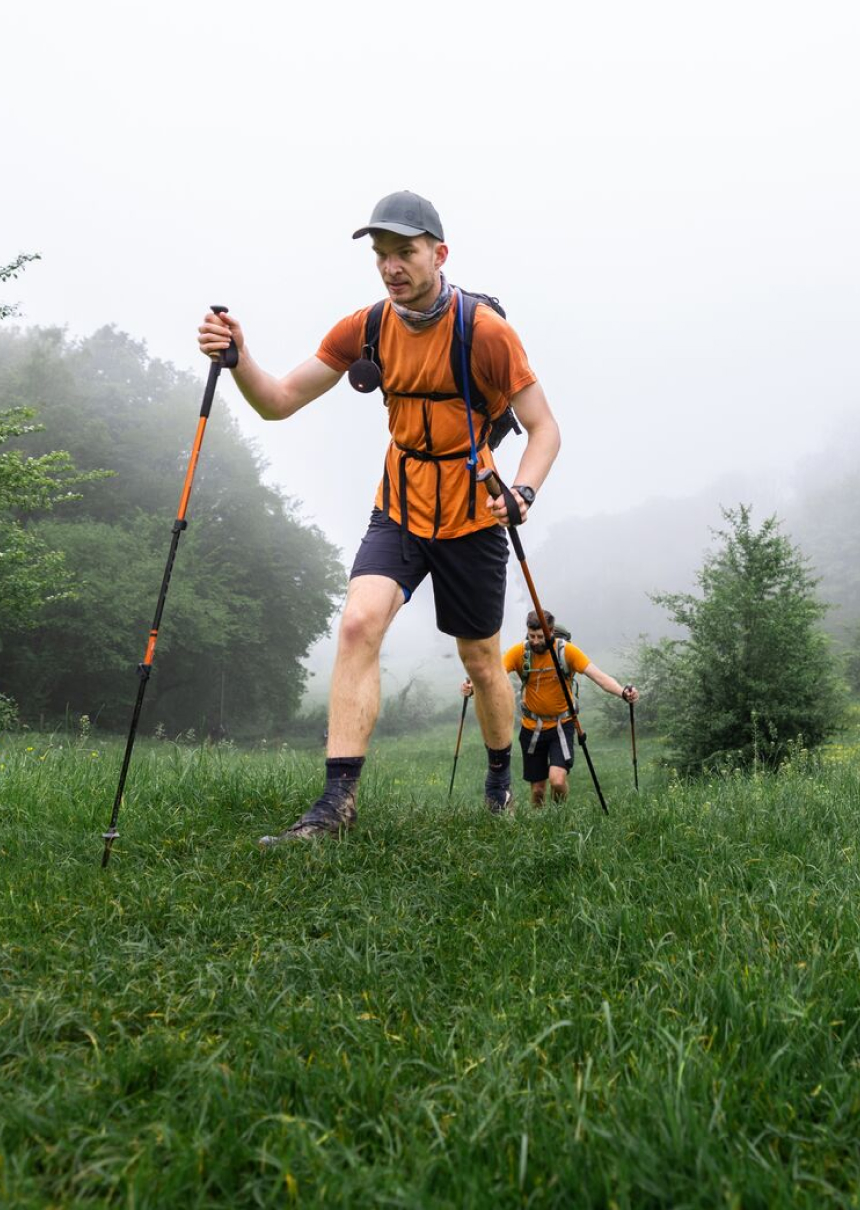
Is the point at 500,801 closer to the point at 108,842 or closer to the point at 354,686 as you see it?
the point at 354,686

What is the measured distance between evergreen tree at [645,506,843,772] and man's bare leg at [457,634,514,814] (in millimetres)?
12035

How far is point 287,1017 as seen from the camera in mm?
2279

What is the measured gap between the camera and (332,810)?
160 inches

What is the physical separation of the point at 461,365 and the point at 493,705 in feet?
7.39

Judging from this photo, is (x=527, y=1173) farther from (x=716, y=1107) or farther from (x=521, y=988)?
(x=521, y=988)

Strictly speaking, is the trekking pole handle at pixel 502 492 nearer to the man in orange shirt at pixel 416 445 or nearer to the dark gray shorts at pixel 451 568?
the man in orange shirt at pixel 416 445

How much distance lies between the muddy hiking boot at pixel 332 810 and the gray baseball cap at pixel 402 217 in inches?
110

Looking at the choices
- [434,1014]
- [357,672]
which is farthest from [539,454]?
[434,1014]

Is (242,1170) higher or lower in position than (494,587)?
lower

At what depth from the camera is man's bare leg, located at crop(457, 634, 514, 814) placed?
17.3 feet

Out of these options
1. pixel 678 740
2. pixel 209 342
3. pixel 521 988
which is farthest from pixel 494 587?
pixel 678 740

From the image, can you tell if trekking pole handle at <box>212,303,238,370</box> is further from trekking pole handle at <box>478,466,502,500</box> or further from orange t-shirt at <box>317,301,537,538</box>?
trekking pole handle at <box>478,466,502,500</box>

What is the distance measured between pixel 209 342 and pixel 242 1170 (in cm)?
386

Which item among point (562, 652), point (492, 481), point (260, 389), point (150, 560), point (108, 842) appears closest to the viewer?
point (108, 842)
